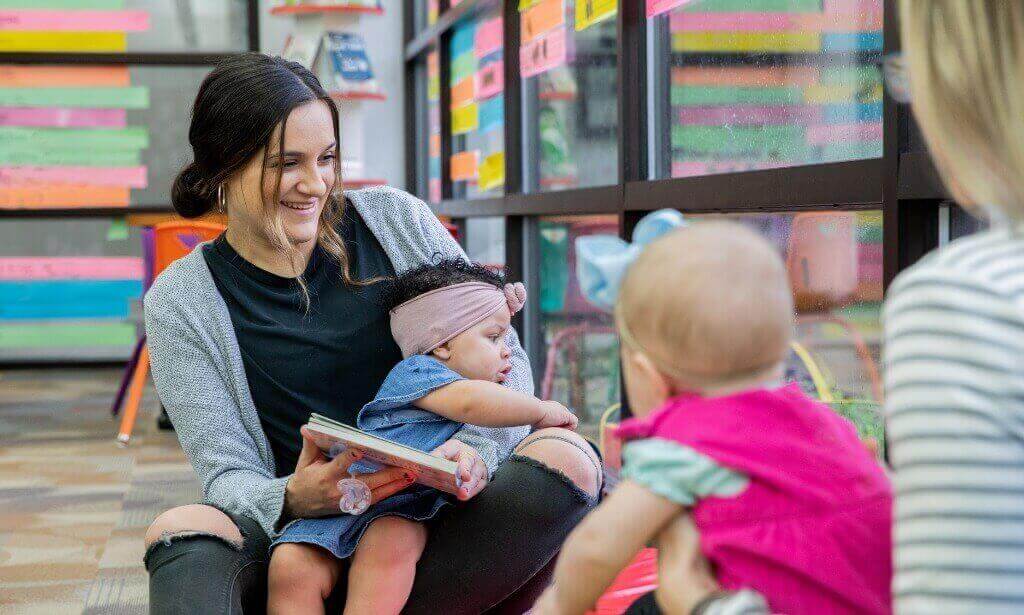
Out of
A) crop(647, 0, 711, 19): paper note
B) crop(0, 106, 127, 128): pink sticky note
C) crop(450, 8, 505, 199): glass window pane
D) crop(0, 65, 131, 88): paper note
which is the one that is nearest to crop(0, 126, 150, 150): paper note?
crop(0, 106, 127, 128): pink sticky note

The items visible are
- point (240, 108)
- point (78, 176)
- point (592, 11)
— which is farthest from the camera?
point (78, 176)

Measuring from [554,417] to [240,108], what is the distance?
2.32 ft

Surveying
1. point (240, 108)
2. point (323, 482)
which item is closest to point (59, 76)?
point (240, 108)

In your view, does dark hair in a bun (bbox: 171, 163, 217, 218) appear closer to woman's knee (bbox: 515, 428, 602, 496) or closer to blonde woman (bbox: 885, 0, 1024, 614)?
woman's knee (bbox: 515, 428, 602, 496)

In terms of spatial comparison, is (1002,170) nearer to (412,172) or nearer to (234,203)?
(234,203)

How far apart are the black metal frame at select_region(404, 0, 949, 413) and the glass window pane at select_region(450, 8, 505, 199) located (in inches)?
2.6

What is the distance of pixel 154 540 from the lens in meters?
1.70

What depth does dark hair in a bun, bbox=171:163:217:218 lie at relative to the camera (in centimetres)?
202

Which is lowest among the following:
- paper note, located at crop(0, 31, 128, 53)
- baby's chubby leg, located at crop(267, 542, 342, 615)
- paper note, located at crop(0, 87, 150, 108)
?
baby's chubby leg, located at crop(267, 542, 342, 615)

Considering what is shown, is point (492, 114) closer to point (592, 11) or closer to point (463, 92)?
point (463, 92)

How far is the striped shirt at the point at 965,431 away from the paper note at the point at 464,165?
3.79 m

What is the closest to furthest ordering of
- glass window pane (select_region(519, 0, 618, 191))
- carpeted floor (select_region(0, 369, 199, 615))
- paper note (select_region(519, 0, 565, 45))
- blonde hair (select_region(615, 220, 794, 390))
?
1. blonde hair (select_region(615, 220, 794, 390))
2. carpeted floor (select_region(0, 369, 199, 615))
3. glass window pane (select_region(519, 0, 618, 191))
4. paper note (select_region(519, 0, 565, 45))

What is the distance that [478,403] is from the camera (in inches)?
66.3

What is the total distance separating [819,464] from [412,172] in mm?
5264
